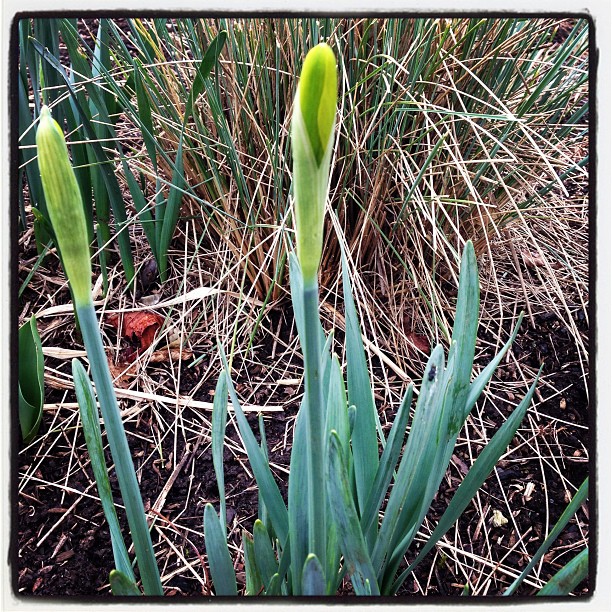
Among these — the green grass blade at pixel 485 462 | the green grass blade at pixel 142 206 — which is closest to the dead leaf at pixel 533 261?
the green grass blade at pixel 485 462

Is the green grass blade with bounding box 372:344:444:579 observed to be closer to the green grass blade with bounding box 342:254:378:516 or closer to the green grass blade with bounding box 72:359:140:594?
the green grass blade with bounding box 342:254:378:516

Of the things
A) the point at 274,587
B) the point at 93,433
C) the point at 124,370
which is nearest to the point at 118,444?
the point at 93,433

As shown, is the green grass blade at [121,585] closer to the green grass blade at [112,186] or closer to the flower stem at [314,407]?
the flower stem at [314,407]

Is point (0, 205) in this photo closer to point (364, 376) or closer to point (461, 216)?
point (364, 376)

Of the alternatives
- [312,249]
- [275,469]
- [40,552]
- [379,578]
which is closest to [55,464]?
[40,552]

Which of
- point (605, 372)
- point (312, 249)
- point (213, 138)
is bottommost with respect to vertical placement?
point (605, 372)

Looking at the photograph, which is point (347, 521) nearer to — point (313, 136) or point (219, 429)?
point (219, 429)

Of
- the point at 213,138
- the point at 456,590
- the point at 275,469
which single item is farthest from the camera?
the point at 213,138
